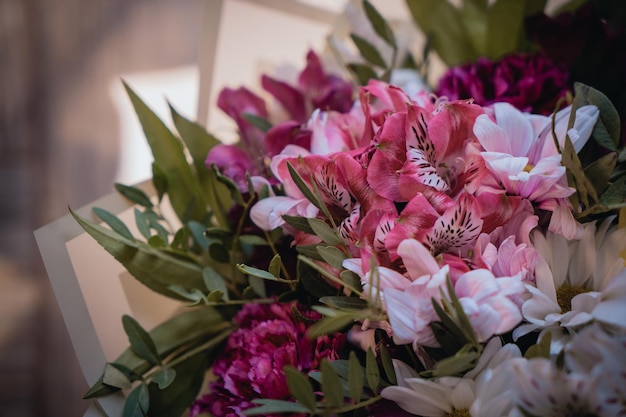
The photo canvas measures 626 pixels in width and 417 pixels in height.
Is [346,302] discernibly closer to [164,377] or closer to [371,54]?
[164,377]

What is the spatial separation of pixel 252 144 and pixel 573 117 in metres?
0.24

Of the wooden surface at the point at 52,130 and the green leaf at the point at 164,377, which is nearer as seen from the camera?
the green leaf at the point at 164,377

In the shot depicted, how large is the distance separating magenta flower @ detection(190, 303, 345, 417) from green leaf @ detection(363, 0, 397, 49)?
0.82ft

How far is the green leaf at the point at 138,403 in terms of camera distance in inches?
14.6

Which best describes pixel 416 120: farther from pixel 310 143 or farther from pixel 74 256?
pixel 74 256

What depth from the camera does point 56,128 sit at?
880 millimetres

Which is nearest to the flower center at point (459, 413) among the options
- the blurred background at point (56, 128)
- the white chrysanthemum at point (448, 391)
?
the white chrysanthemum at point (448, 391)

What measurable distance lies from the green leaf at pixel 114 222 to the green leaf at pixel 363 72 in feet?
0.80

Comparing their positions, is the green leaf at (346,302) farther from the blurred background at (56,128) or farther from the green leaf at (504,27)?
the blurred background at (56,128)

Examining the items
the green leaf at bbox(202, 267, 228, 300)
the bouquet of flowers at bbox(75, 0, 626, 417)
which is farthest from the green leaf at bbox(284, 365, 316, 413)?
the green leaf at bbox(202, 267, 228, 300)

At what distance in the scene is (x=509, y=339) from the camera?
0.33 meters

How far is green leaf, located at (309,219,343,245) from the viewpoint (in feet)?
1.05

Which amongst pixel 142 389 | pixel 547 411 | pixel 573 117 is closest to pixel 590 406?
pixel 547 411

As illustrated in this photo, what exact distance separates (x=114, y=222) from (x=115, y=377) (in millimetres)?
106
